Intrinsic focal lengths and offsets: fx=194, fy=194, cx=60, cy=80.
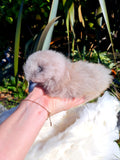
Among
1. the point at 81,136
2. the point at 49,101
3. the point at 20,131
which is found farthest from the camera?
the point at 81,136

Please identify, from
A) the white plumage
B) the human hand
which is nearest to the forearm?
the human hand

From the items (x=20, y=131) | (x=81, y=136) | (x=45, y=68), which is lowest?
(x=81, y=136)

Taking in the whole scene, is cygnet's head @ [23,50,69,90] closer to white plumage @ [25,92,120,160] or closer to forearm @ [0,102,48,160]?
forearm @ [0,102,48,160]

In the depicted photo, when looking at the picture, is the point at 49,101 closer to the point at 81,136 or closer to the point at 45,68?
the point at 45,68

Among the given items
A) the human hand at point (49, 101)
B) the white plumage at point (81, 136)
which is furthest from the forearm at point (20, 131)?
the white plumage at point (81, 136)

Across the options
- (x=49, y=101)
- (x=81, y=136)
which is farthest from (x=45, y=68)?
(x=81, y=136)

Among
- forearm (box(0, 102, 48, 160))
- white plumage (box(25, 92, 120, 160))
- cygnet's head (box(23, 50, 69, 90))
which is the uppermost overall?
cygnet's head (box(23, 50, 69, 90))

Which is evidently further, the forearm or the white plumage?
the white plumage
